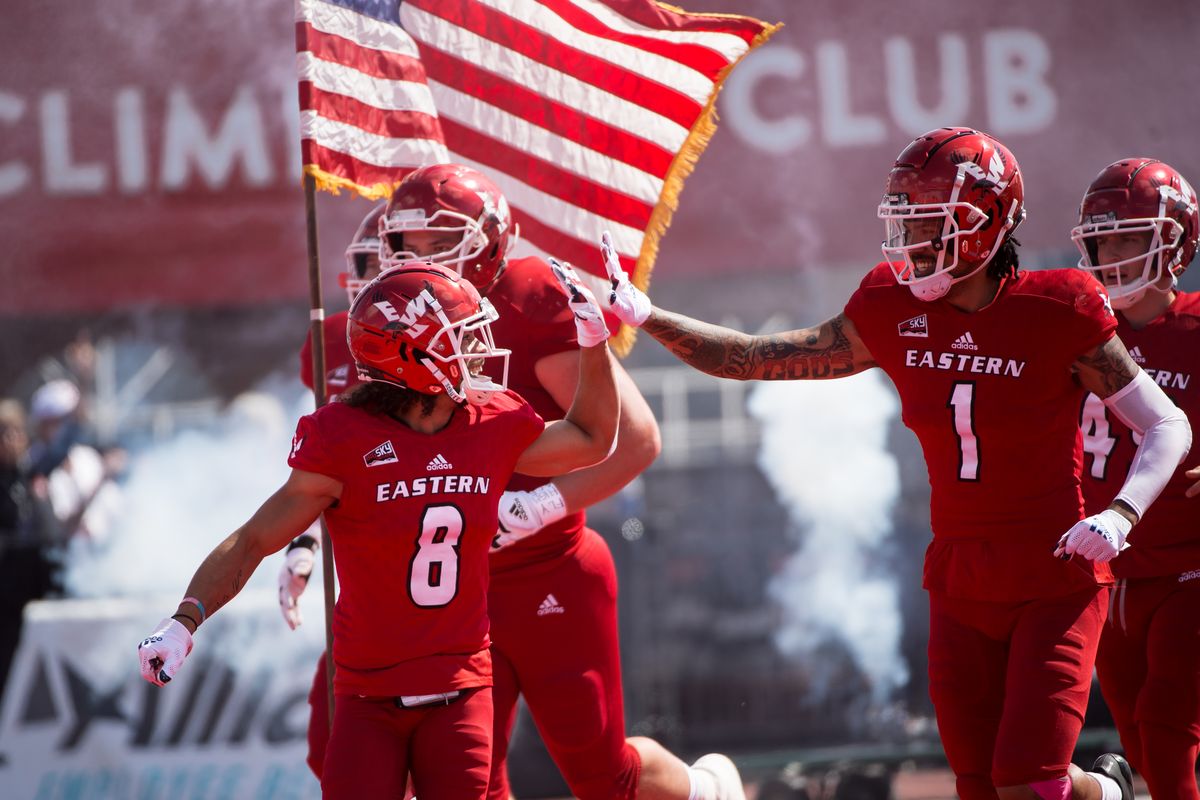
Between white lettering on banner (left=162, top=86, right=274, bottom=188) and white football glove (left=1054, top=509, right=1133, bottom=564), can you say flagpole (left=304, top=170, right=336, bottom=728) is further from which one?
white lettering on banner (left=162, top=86, right=274, bottom=188)

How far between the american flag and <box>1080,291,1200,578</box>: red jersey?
154cm

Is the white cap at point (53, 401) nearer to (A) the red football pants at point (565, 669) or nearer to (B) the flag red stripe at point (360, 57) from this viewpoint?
(B) the flag red stripe at point (360, 57)

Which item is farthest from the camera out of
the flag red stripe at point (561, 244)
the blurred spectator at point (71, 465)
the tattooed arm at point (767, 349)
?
the blurred spectator at point (71, 465)

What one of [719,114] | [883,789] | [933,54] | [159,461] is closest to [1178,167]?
[933,54]

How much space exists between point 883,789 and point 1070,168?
3127mm

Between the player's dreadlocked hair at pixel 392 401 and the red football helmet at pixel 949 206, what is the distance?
3.86ft

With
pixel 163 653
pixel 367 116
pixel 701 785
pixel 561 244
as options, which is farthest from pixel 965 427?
pixel 367 116

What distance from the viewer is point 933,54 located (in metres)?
7.46

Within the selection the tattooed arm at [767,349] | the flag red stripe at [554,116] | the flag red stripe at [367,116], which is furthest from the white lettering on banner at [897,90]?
the tattooed arm at [767,349]

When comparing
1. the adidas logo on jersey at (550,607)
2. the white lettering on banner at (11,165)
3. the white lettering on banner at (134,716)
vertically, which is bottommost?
the white lettering on banner at (134,716)

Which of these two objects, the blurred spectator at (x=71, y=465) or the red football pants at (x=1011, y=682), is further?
the blurred spectator at (x=71, y=465)

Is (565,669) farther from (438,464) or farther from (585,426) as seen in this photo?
(438,464)

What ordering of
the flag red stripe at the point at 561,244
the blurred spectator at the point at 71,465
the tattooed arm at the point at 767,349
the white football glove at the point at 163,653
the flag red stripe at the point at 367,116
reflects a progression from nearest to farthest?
the white football glove at the point at 163,653 < the tattooed arm at the point at 767,349 < the flag red stripe at the point at 367,116 < the flag red stripe at the point at 561,244 < the blurred spectator at the point at 71,465

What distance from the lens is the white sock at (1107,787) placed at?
381 centimetres
